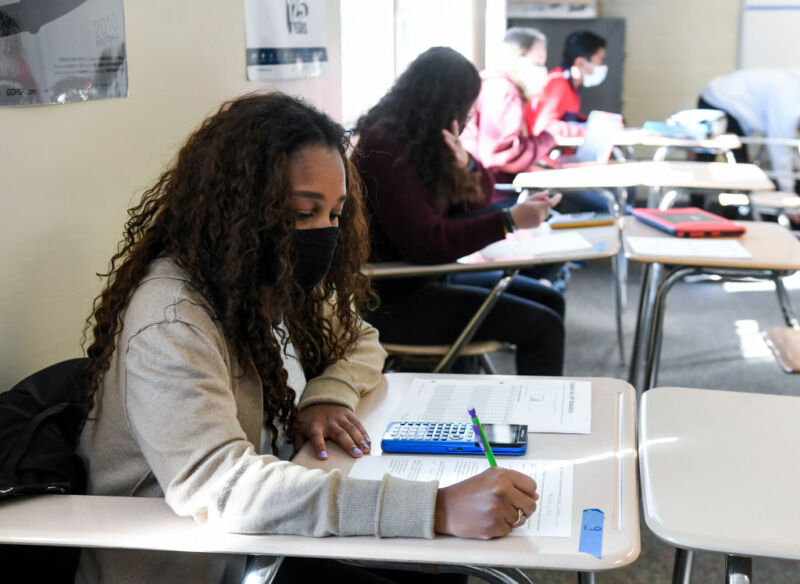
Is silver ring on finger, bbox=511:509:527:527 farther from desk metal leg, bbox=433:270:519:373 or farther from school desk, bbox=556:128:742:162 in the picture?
school desk, bbox=556:128:742:162

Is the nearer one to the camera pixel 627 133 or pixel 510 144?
pixel 510 144

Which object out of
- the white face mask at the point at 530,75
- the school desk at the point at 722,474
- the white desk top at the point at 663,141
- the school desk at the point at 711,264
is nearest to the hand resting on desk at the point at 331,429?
the school desk at the point at 722,474

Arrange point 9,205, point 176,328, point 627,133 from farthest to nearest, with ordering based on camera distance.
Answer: point 627,133
point 9,205
point 176,328

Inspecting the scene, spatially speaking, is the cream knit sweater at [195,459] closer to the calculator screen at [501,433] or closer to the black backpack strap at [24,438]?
the black backpack strap at [24,438]

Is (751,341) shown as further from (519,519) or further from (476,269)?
(519,519)

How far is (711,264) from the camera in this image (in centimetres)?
250

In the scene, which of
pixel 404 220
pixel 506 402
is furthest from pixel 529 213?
pixel 506 402

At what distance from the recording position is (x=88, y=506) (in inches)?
42.8

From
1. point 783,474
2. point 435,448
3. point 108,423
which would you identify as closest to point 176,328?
point 108,423

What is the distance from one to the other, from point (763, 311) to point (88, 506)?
410 centimetres

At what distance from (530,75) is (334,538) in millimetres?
4315

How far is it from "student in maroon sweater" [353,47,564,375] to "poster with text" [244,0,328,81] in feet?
0.80

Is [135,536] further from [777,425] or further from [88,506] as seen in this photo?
[777,425]

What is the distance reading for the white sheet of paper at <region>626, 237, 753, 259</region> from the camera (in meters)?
2.56
